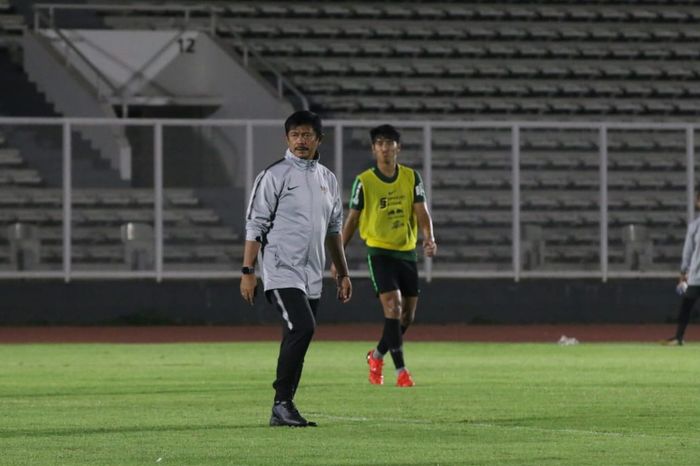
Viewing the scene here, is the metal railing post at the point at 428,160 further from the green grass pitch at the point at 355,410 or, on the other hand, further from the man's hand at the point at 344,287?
the man's hand at the point at 344,287

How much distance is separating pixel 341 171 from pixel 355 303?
2216 mm

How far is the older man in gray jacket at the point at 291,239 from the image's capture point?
1216 cm

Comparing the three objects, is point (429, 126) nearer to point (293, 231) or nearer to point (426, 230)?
point (426, 230)

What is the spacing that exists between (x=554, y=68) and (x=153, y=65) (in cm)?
796

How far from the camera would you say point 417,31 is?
38562mm

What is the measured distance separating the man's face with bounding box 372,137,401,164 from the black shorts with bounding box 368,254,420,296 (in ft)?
2.85

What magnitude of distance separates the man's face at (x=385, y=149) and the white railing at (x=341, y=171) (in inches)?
510

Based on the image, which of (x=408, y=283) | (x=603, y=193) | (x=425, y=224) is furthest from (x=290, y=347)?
(x=603, y=193)

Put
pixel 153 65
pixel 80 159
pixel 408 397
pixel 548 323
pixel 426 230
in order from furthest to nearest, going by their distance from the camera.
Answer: pixel 153 65 → pixel 548 323 → pixel 80 159 → pixel 426 230 → pixel 408 397

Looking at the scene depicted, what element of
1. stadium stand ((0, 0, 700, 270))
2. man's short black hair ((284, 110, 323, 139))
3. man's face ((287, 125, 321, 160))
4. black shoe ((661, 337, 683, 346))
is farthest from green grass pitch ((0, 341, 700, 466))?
stadium stand ((0, 0, 700, 270))

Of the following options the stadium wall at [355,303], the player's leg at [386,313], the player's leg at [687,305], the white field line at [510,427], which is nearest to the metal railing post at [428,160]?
the stadium wall at [355,303]

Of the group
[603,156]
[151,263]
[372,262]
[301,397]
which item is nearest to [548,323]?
[603,156]

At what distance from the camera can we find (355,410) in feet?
44.9

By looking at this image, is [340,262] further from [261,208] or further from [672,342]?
[672,342]
